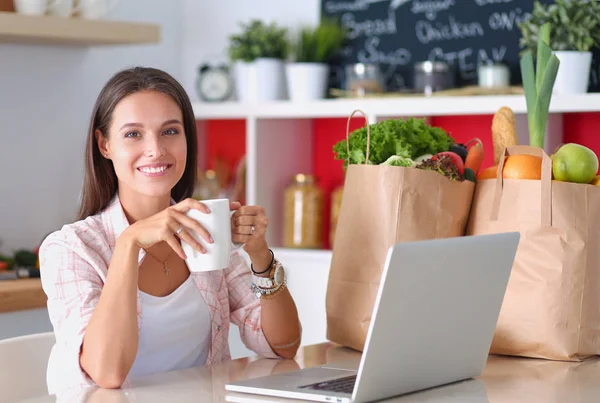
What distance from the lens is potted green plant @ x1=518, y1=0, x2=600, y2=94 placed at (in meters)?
2.60

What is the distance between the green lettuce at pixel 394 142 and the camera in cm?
161

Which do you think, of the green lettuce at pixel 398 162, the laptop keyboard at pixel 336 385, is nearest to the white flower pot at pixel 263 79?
the green lettuce at pixel 398 162

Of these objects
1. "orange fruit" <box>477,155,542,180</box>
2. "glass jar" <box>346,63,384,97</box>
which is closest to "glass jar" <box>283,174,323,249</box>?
"glass jar" <box>346,63,384,97</box>

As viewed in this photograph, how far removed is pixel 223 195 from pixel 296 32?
635mm

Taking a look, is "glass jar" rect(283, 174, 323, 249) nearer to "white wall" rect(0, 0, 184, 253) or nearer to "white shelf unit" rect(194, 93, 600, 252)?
"white shelf unit" rect(194, 93, 600, 252)

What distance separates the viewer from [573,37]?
2.60m

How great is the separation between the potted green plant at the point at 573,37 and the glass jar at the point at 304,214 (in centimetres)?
92

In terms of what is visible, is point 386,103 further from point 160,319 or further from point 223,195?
point 160,319

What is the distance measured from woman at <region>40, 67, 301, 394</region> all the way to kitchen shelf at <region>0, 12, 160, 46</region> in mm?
1131

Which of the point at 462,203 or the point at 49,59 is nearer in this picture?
the point at 462,203

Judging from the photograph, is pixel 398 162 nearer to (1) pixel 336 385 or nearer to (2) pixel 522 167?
(2) pixel 522 167

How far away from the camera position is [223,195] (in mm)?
3461

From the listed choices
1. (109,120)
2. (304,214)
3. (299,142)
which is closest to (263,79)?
(299,142)

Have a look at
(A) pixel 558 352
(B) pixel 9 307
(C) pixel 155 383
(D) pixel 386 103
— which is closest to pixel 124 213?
(C) pixel 155 383
